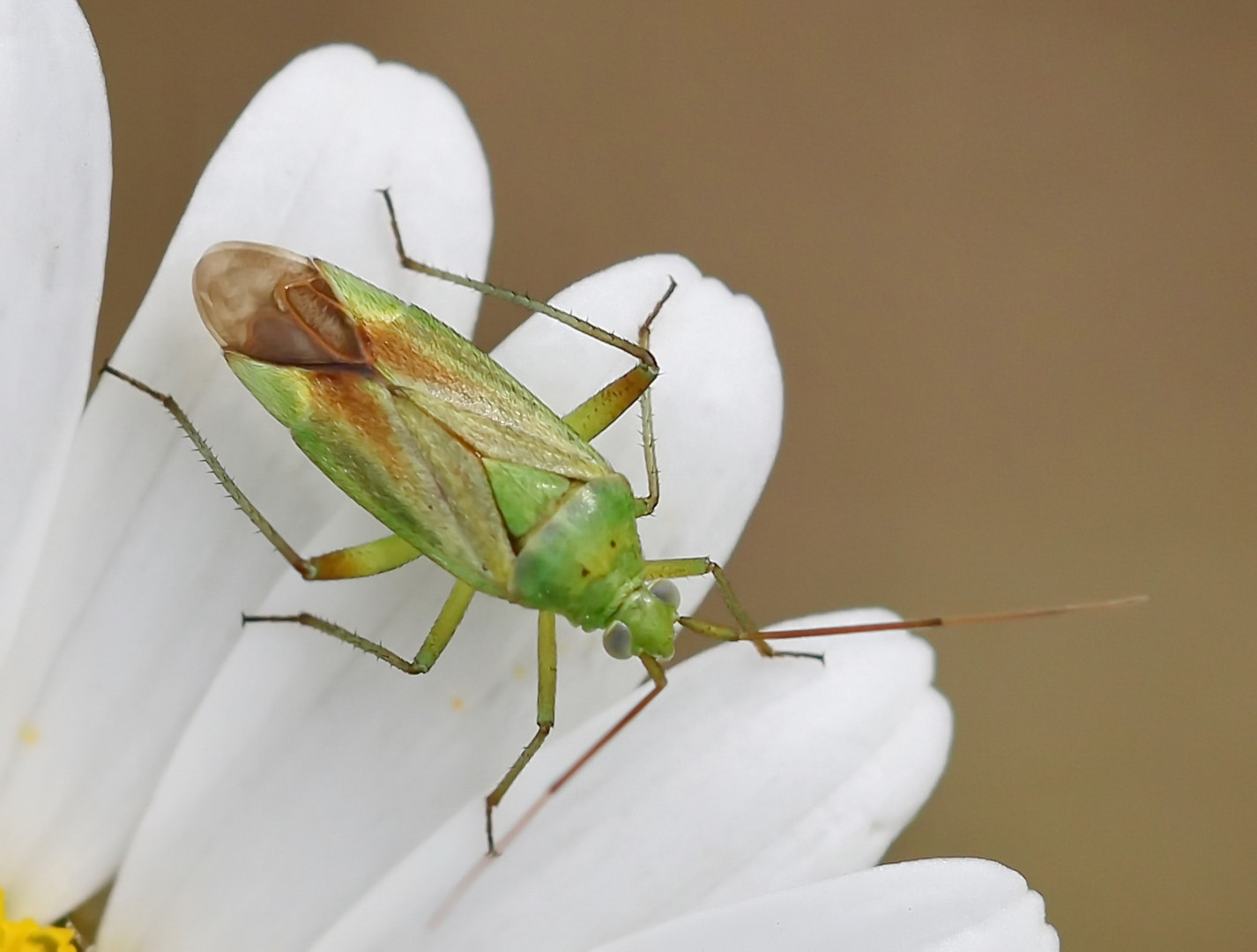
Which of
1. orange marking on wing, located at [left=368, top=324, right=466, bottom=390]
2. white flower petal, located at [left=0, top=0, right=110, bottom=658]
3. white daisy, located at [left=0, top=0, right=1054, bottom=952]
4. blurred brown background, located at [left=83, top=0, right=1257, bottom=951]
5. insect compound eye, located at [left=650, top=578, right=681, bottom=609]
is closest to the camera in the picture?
white flower petal, located at [left=0, top=0, right=110, bottom=658]

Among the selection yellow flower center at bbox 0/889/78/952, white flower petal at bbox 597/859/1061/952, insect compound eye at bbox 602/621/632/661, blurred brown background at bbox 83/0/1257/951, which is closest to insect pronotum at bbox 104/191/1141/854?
insect compound eye at bbox 602/621/632/661

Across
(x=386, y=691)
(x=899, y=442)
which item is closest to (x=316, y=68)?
(x=386, y=691)

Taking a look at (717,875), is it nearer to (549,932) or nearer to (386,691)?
(549,932)

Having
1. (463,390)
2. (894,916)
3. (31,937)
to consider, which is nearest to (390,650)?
(463,390)

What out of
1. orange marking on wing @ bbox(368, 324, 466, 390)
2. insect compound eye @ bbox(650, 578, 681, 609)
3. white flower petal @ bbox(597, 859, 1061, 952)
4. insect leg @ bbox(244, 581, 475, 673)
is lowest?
white flower petal @ bbox(597, 859, 1061, 952)

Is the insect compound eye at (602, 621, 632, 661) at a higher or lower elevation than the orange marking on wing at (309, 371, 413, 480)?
lower

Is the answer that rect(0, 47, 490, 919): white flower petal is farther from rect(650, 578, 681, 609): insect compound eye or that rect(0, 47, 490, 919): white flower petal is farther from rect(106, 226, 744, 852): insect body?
rect(650, 578, 681, 609): insect compound eye

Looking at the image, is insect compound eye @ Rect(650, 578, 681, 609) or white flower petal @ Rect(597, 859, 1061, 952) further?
insect compound eye @ Rect(650, 578, 681, 609)

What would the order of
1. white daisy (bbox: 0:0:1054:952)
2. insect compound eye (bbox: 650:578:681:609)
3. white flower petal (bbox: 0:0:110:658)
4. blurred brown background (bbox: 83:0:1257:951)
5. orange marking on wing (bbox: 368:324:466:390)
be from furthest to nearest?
blurred brown background (bbox: 83:0:1257:951), insect compound eye (bbox: 650:578:681:609), orange marking on wing (bbox: 368:324:466:390), white daisy (bbox: 0:0:1054:952), white flower petal (bbox: 0:0:110:658)
